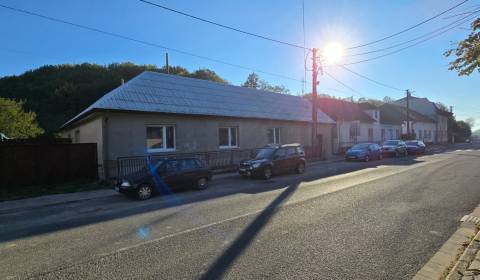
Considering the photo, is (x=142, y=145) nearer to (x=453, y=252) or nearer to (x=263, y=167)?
(x=263, y=167)

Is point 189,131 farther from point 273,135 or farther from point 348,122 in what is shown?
point 348,122

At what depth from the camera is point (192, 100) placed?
19281 millimetres

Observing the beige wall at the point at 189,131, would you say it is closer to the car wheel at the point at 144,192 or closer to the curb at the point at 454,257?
the car wheel at the point at 144,192

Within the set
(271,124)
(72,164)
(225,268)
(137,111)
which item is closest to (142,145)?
(137,111)

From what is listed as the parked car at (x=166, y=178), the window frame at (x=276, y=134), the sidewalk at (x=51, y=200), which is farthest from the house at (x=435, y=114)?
the sidewalk at (x=51, y=200)

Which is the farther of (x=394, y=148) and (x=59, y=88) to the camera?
(x=59, y=88)

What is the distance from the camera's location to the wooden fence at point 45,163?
12898 millimetres

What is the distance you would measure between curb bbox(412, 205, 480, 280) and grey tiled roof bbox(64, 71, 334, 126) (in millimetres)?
13689

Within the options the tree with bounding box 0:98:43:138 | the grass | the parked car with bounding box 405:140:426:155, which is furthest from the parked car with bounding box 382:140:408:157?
the tree with bounding box 0:98:43:138

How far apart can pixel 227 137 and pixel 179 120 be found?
14.0ft

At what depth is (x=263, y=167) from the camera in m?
14.3

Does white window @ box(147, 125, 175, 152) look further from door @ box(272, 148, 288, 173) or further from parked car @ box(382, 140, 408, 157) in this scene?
parked car @ box(382, 140, 408, 157)

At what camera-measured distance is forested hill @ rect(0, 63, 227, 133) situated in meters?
47.8

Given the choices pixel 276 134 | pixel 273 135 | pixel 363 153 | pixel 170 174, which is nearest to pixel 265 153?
pixel 170 174
